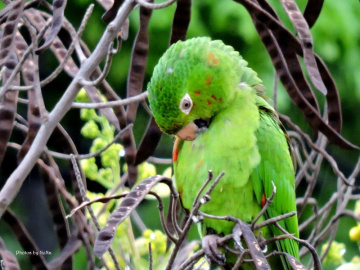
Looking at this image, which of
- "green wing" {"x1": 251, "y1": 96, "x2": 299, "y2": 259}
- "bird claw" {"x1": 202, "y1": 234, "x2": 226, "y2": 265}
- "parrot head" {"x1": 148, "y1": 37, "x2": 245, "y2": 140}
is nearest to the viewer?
"bird claw" {"x1": 202, "y1": 234, "x2": 226, "y2": 265}

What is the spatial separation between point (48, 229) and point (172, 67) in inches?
143

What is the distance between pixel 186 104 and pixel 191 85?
5cm

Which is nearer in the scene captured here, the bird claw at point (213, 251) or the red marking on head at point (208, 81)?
the bird claw at point (213, 251)

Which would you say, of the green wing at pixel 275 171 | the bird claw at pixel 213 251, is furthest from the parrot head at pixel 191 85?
the bird claw at pixel 213 251

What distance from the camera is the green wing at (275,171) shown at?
150 cm

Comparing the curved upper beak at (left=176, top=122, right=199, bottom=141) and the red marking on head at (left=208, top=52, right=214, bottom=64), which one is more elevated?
the red marking on head at (left=208, top=52, right=214, bottom=64)

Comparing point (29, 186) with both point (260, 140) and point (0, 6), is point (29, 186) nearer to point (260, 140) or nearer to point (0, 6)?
point (0, 6)

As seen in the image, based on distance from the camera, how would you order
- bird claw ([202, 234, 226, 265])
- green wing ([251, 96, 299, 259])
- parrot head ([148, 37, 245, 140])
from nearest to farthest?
bird claw ([202, 234, 226, 265]), parrot head ([148, 37, 245, 140]), green wing ([251, 96, 299, 259])

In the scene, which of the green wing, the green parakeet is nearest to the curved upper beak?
the green parakeet

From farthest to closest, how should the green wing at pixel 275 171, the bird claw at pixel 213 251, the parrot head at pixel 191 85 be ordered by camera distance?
the green wing at pixel 275 171 < the parrot head at pixel 191 85 < the bird claw at pixel 213 251

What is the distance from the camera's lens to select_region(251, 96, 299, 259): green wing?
4.91 feet

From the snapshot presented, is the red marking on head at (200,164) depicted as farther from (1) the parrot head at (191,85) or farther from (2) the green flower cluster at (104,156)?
(2) the green flower cluster at (104,156)

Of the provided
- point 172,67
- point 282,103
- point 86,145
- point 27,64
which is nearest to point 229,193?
point 172,67

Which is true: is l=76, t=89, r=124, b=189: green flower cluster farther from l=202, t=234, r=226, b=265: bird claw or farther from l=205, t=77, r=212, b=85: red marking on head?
l=202, t=234, r=226, b=265: bird claw
